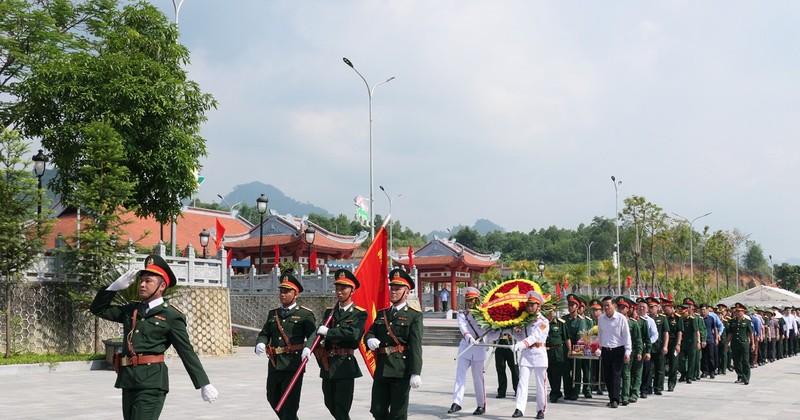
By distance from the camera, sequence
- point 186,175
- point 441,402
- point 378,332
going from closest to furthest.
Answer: point 378,332 → point 441,402 → point 186,175

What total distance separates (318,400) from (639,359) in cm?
524

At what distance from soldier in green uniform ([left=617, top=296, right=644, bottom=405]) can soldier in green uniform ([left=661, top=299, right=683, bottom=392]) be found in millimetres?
1902

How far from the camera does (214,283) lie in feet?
88.6

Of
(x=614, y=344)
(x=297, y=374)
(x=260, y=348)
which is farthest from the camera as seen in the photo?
(x=614, y=344)

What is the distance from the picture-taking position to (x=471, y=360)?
40.7 feet

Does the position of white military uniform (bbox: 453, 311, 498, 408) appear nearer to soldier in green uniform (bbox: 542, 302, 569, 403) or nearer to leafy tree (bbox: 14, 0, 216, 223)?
soldier in green uniform (bbox: 542, 302, 569, 403)

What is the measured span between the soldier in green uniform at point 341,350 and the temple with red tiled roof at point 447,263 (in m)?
41.4

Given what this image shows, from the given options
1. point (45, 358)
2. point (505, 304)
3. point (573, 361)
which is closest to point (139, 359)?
point (505, 304)

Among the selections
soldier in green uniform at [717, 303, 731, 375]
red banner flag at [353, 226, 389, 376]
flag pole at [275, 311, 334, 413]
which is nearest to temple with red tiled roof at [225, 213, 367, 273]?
soldier in green uniform at [717, 303, 731, 375]

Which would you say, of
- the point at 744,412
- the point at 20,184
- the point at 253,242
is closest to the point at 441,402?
the point at 744,412

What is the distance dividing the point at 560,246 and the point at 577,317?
118114 mm

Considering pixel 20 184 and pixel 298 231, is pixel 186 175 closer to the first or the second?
pixel 20 184

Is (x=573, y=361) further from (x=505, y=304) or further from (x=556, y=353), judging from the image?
(x=505, y=304)

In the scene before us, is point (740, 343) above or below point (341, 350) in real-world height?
below
